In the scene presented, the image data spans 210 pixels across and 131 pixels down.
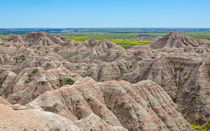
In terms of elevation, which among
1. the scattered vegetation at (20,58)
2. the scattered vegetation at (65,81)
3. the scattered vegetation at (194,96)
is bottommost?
the scattered vegetation at (20,58)

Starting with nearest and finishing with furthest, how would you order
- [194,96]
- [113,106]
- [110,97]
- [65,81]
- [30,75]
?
[113,106] < [110,97] < [194,96] < [65,81] < [30,75]

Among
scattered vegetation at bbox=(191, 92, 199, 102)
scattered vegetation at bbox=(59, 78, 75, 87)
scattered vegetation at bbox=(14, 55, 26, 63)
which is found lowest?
scattered vegetation at bbox=(14, 55, 26, 63)

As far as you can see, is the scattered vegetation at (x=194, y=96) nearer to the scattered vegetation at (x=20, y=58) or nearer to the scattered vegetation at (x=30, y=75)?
the scattered vegetation at (x=30, y=75)

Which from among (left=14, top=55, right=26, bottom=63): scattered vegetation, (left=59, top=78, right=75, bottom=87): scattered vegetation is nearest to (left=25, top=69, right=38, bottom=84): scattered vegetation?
(left=59, top=78, right=75, bottom=87): scattered vegetation

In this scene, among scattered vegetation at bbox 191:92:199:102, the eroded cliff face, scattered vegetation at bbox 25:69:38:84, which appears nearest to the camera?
the eroded cliff face

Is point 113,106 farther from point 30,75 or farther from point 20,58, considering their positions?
point 20,58

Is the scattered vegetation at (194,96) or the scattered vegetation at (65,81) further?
the scattered vegetation at (65,81)

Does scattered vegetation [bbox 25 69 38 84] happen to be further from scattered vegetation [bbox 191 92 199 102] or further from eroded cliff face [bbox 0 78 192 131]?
scattered vegetation [bbox 191 92 199 102]

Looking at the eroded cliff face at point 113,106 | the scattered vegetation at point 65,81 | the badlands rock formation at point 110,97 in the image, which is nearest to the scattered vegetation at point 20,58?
the badlands rock formation at point 110,97

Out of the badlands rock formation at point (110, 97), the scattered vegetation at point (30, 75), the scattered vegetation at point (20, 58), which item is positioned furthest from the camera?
the scattered vegetation at point (20, 58)

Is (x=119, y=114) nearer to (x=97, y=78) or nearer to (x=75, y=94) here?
(x=75, y=94)

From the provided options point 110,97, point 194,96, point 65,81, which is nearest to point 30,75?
point 65,81

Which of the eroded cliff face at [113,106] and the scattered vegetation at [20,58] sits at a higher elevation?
the eroded cliff face at [113,106]
